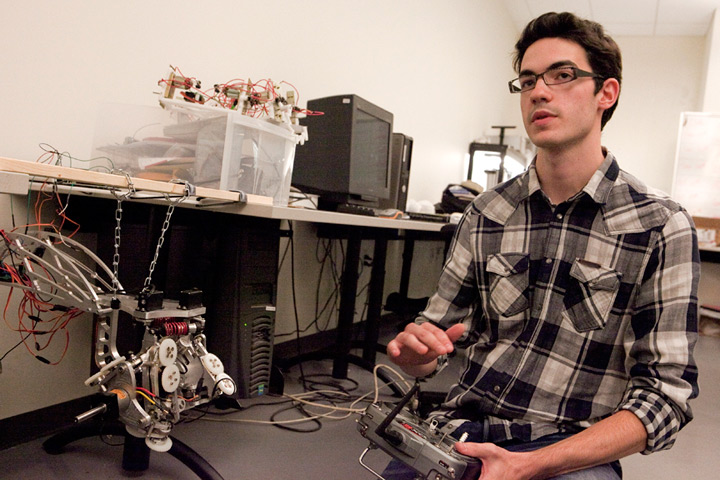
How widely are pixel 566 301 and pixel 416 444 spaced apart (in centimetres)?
41

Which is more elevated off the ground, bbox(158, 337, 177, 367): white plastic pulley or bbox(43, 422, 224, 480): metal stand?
bbox(158, 337, 177, 367): white plastic pulley

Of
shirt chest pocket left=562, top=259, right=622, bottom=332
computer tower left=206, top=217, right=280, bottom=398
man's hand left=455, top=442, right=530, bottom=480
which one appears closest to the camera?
man's hand left=455, top=442, right=530, bottom=480

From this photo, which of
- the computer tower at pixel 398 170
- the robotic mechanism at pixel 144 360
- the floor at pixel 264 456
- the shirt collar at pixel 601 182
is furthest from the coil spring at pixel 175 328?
the computer tower at pixel 398 170

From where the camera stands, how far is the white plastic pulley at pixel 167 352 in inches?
45.3

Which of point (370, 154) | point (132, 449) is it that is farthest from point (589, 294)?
point (370, 154)

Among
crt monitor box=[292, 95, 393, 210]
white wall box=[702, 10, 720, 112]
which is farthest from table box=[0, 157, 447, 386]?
white wall box=[702, 10, 720, 112]

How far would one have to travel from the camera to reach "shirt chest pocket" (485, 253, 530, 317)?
1.02 metres

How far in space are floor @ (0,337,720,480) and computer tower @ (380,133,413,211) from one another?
1.19 metres

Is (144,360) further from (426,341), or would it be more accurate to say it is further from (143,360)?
(426,341)

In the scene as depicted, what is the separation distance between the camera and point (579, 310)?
970mm

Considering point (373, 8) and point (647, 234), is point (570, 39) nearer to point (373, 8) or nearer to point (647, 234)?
point (647, 234)

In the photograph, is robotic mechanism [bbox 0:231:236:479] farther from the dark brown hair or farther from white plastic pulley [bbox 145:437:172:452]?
the dark brown hair

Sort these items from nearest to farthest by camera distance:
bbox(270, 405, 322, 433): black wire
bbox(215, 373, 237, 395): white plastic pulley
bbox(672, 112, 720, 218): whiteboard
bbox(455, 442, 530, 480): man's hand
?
bbox(455, 442, 530, 480): man's hand
bbox(215, 373, 237, 395): white plastic pulley
bbox(270, 405, 322, 433): black wire
bbox(672, 112, 720, 218): whiteboard

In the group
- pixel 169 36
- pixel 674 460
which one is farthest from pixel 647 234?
pixel 169 36
